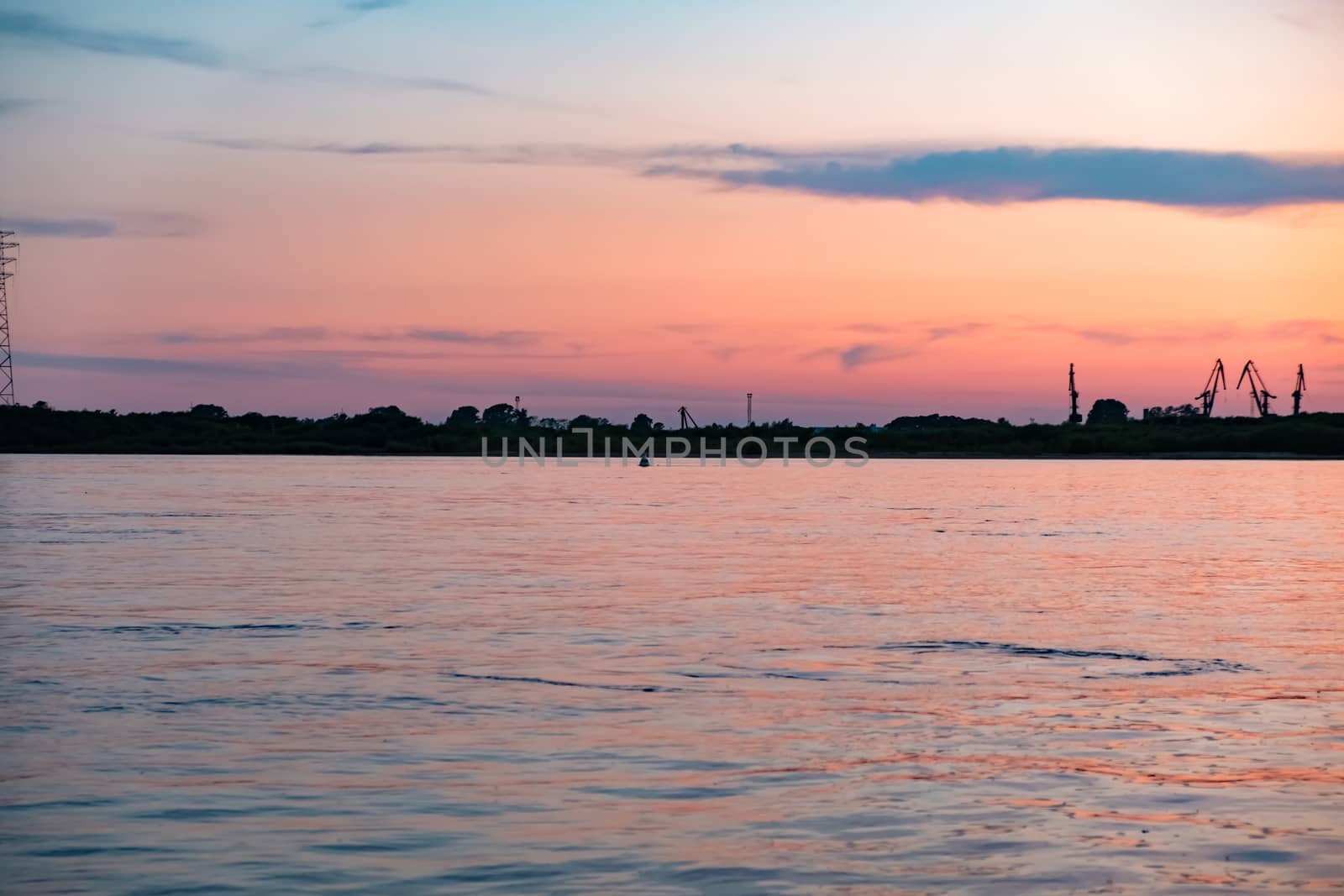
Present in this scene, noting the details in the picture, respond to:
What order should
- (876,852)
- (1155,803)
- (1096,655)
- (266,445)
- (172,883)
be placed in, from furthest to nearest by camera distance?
(266,445), (1096,655), (1155,803), (876,852), (172,883)

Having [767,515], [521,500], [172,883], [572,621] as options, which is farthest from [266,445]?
[172,883]

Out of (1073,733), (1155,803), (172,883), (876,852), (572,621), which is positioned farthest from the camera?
(572,621)

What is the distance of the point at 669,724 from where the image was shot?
1439 cm

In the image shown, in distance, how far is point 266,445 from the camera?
198 m

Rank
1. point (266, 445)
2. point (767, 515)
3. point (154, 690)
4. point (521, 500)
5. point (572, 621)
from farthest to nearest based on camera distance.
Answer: point (266, 445)
point (521, 500)
point (767, 515)
point (572, 621)
point (154, 690)

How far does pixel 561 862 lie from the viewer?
9.79 m

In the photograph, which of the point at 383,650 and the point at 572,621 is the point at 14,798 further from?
the point at 572,621

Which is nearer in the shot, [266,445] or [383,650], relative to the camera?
[383,650]

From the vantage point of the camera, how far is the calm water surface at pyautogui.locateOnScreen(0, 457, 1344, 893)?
989 centimetres

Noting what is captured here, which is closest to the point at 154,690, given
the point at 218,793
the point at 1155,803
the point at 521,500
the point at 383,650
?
the point at 383,650

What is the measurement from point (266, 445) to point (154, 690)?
188843mm

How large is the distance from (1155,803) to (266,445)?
196 metres

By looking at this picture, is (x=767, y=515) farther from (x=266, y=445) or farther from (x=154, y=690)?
(x=266, y=445)

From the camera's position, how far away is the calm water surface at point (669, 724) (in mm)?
9891
